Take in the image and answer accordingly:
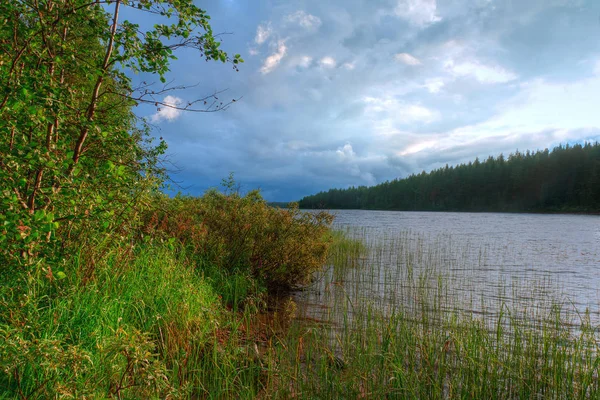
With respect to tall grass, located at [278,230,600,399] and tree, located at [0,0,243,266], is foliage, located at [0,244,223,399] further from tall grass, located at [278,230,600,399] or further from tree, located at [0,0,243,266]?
tall grass, located at [278,230,600,399]

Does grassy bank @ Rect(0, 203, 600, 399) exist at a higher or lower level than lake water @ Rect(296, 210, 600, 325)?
higher

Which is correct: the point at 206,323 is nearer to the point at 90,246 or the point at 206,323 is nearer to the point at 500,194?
the point at 90,246

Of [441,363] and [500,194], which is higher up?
[500,194]

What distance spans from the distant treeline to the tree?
68.2 m

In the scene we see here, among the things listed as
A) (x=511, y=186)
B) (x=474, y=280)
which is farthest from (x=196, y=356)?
(x=511, y=186)

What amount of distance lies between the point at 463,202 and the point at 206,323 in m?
115

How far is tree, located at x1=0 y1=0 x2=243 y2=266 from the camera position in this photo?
3143 millimetres

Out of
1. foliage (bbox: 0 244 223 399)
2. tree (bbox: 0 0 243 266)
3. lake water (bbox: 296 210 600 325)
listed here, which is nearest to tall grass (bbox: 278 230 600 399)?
lake water (bbox: 296 210 600 325)

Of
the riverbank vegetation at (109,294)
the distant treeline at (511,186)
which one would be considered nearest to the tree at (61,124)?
the riverbank vegetation at (109,294)

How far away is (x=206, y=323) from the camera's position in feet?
16.6

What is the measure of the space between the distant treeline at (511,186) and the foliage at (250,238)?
62.5 m

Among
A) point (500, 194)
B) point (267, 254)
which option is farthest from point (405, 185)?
point (267, 254)

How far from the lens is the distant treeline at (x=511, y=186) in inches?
3317

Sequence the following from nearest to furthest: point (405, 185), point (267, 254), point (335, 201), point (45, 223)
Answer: point (45, 223) → point (267, 254) → point (405, 185) → point (335, 201)
